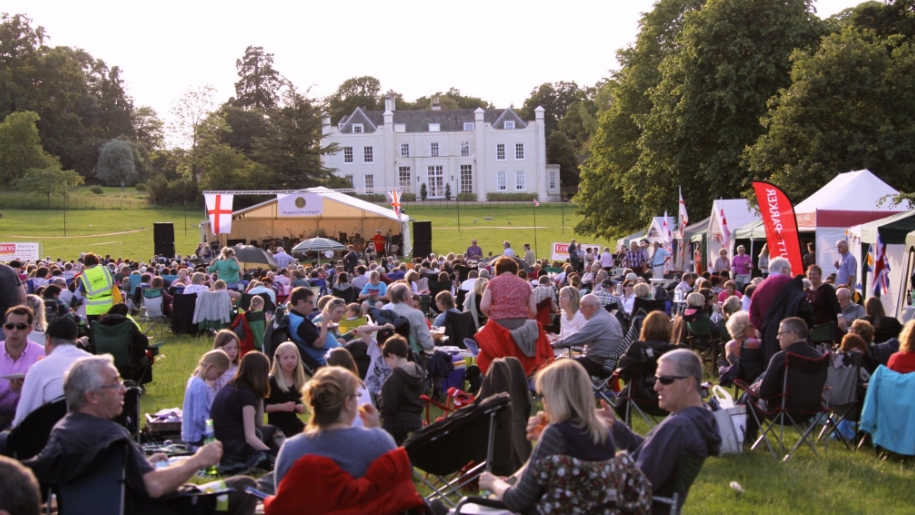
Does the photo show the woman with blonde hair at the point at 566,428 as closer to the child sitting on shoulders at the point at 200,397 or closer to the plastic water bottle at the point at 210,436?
the plastic water bottle at the point at 210,436

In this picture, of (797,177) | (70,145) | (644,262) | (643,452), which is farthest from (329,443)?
(70,145)

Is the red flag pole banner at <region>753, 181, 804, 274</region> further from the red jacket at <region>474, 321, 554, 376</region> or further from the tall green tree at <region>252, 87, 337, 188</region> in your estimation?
the tall green tree at <region>252, 87, 337, 188</region>

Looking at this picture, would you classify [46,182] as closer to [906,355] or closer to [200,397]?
[200,397]

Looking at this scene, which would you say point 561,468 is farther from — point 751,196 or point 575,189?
point 575,189

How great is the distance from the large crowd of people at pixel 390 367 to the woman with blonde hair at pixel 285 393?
11 millimetres

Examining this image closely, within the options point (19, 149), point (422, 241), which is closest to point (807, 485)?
point (422, 241)

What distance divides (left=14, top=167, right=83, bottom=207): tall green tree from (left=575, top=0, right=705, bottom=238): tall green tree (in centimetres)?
3637

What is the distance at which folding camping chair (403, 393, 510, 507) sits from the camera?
4703 millimetres

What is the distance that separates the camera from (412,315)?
8.60 m

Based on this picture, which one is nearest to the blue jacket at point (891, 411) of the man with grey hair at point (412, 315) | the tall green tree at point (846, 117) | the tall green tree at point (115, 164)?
the man with grey hair at point (412, 315)

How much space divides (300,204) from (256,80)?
50.3m

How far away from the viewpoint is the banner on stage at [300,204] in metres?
32.5

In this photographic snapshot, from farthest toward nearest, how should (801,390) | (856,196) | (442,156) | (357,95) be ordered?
(357,95)
(442,156)
(856,196)
(801,390)

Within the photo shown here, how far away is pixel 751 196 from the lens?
21984mm
